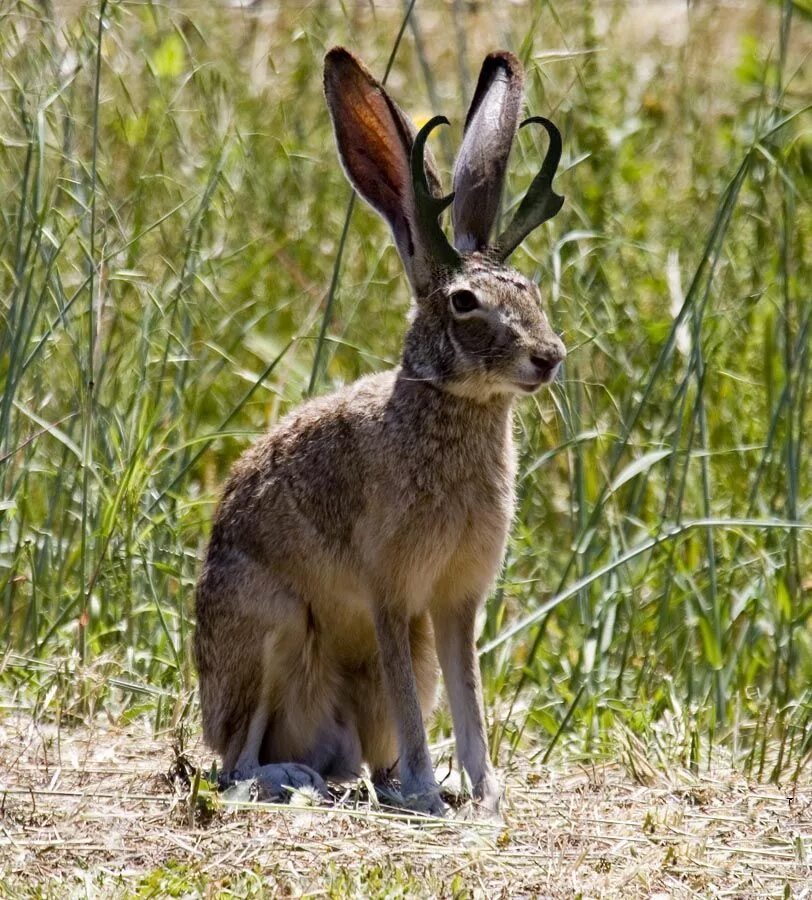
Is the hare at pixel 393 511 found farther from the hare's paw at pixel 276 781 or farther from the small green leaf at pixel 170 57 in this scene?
the small green leaf at pixel 170 57

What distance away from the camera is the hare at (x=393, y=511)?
4.17 metres

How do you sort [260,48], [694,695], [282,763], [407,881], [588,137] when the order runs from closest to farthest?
[407,881], [282,763], [694,695], [588,137], [260,48]

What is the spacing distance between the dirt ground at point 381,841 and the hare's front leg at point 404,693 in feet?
0.57

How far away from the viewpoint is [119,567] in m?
5.20

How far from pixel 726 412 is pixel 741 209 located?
2.52 feet

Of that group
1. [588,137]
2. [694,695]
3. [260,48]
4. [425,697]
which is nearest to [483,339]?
[425,697]

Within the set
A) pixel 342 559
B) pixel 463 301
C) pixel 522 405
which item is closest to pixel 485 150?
pixel 463 301

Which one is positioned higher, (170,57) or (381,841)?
(170,57)

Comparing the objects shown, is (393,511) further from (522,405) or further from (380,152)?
(522,405)

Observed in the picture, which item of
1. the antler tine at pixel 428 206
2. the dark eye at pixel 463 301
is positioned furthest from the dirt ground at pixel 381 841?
the antler tine at pixel 428 206

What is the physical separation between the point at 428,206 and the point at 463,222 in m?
0.27

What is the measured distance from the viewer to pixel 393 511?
4191 millimetres

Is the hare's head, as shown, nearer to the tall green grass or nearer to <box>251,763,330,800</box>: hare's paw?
the tall green grass

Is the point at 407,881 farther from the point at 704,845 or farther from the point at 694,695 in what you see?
the point at 694,695
